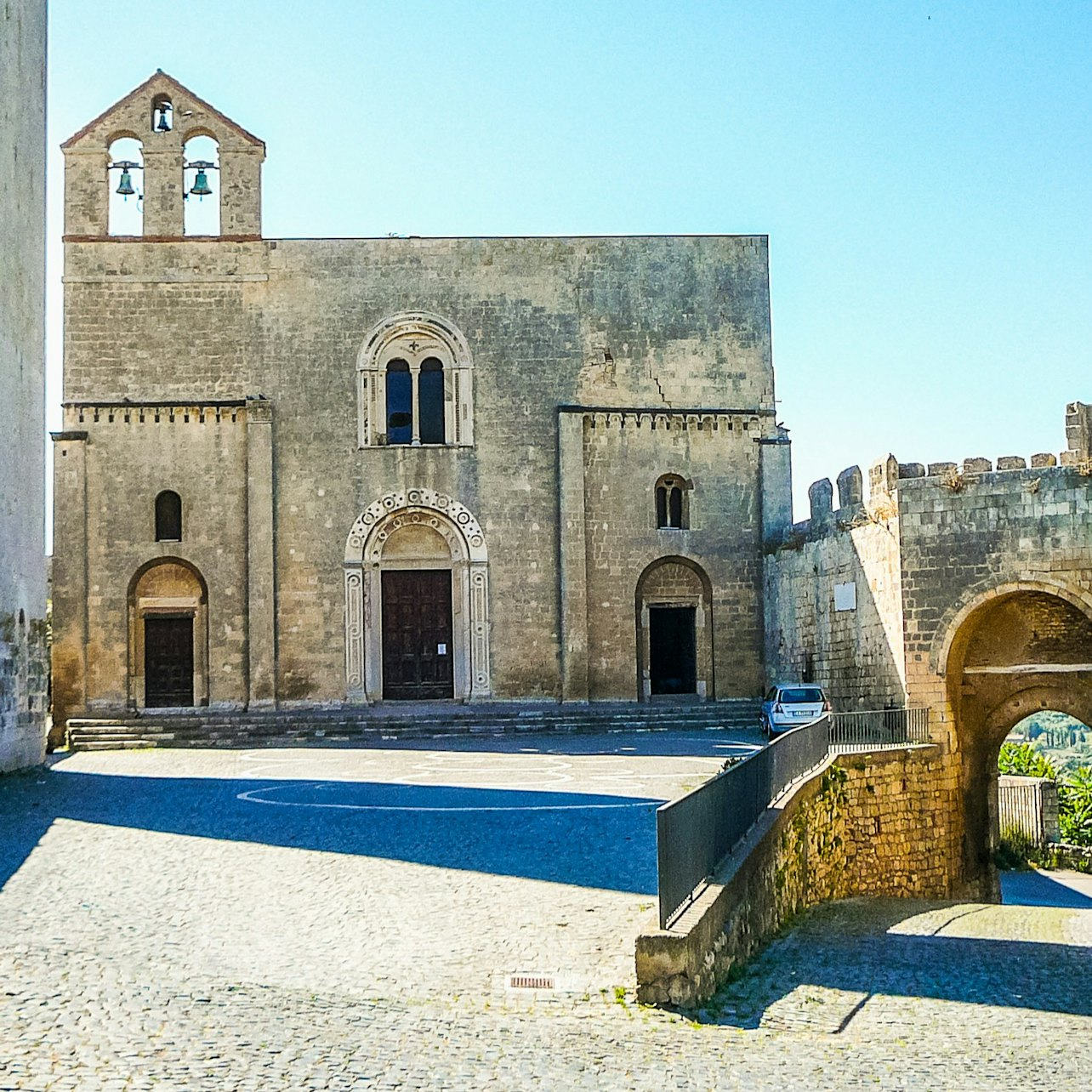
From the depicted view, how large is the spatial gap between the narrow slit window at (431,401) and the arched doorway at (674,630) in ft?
18.0

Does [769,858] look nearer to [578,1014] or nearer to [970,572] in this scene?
[578,1014]

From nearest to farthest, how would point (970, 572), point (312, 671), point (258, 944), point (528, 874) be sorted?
1. point (258, 944)
2. point (528, 874)
3. point (970, 572)
4. point (312, 671)

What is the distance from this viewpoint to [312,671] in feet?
96.9

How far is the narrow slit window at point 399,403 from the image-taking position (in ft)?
100

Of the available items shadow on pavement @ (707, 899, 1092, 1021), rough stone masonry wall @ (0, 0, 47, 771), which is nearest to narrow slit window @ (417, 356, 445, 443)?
rough stone masonry wall @ (0, 0, 47, 771)

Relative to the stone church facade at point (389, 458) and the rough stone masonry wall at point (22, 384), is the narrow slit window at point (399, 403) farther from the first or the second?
the rough stone masonry wall at point (22, 384)

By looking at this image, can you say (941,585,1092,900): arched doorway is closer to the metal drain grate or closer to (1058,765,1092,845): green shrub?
(1058,765,1092,845): green shrub

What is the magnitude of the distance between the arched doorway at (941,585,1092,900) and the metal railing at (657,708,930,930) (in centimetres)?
140

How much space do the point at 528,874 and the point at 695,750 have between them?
11.7 meters

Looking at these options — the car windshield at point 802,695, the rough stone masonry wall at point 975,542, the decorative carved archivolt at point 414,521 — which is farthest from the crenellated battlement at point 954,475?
the decorative carved archivolt at point 414,521

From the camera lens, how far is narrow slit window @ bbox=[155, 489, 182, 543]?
29.7 meters

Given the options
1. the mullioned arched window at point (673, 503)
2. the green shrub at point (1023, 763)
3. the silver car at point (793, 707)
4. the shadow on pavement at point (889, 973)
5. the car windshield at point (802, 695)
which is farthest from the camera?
the green shrub at point (1023, 763)

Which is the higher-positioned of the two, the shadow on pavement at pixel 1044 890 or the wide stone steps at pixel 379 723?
the wide stone steps at pixel 379 723

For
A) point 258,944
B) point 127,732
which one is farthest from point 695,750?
point 258,944
